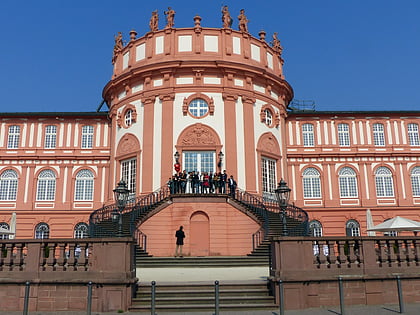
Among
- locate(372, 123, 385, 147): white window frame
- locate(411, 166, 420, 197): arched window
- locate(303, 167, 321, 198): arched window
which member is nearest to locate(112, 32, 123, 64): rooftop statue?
locate(303, 167, 321, 198): arched window

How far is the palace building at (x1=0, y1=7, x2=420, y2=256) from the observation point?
23812 millimetres

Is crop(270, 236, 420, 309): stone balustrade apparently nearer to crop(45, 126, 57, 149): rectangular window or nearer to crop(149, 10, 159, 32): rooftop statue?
crop(149, 10, 159, 32): rooftop statue

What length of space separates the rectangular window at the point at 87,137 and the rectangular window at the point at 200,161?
34.5ft

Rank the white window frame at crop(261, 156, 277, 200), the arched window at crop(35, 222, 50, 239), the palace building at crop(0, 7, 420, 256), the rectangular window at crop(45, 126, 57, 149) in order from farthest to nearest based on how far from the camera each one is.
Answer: the rectangular window at crop(45, 126, 57, 149), the arched window at crop(35, 222, 50, 239), the white window frame at crop(261, 156, 277, 200), the palace building at crop(0, 7, 420, 256)

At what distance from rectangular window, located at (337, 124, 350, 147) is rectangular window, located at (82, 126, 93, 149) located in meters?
20.1

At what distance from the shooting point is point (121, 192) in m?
Answer: 15.1

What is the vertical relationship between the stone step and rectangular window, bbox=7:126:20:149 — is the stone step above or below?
below

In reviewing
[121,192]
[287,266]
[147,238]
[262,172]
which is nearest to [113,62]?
[262,172]

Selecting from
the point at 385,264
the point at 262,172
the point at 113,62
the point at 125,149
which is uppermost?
the point at 113,62

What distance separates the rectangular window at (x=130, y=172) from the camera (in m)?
29.5

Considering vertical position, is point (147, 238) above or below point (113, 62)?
below

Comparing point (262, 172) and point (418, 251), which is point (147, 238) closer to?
point (262, 172)

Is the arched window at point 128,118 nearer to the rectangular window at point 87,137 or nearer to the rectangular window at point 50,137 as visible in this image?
the rectangular window at point 87,137

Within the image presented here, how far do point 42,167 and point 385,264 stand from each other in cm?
2905
